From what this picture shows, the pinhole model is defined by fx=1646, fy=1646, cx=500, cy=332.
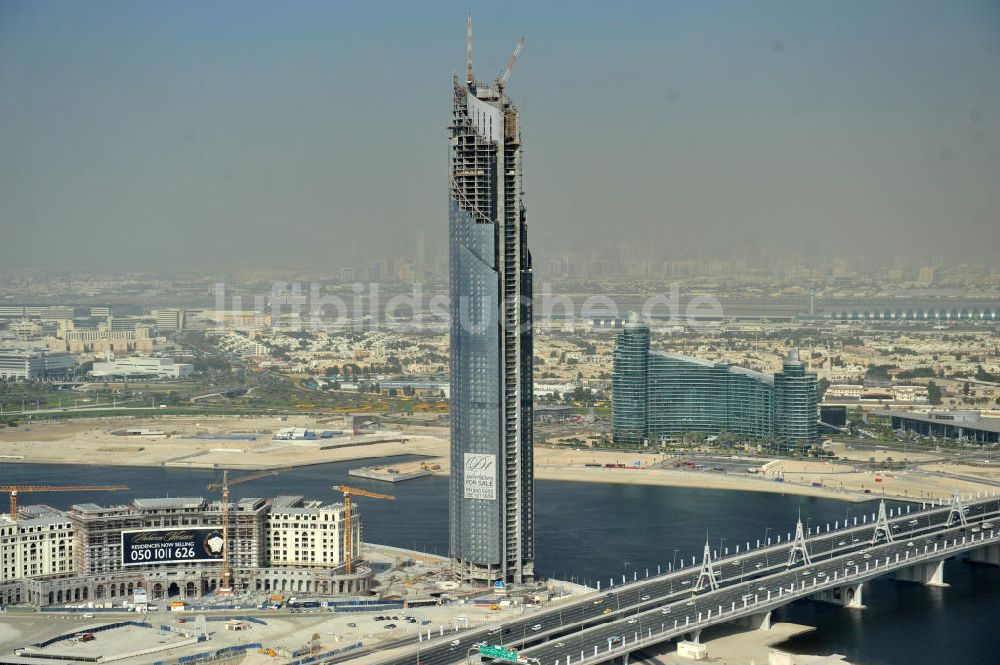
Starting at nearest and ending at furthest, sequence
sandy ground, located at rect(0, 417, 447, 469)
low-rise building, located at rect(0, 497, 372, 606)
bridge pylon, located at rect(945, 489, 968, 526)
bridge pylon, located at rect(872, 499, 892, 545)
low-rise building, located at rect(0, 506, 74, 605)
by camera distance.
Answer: low-rise building, located at rect(0, 506, 74, 605) < low-rise building, located at rect(0, 497, 372, 606) < bridge pylon, located at rect(872, 499, 892, 545) < bridge pylon, located at rect(945, 489, 968, 526) < sandy ground, located at rect(0, 417, 447, 469)

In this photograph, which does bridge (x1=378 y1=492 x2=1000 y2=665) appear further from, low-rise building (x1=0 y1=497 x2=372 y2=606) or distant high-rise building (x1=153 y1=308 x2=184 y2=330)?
distant high-rise building (x1=153 y1=308 x2=184 y2=330)

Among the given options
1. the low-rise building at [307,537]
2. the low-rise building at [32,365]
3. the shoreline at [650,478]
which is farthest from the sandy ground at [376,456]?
the low-rise building at [32,365]

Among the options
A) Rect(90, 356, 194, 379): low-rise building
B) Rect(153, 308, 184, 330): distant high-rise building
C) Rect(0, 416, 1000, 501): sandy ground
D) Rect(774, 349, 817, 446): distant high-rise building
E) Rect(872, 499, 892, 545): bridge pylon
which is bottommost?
Rect(872, 499, 892, 545): bridge pylon

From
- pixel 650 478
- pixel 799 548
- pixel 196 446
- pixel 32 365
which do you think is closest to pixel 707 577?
pixel 799 548

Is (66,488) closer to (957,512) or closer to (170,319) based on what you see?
(957,512)

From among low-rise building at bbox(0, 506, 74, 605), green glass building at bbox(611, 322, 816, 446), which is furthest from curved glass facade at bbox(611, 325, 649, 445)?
low-rise building at bbox(0, 506, 74, 605)

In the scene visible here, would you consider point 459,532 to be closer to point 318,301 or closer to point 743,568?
point 743,568

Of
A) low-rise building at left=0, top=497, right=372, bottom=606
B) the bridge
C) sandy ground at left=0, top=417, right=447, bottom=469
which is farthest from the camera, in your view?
sandy ground at left=0, top=417, right=447, bottom=469

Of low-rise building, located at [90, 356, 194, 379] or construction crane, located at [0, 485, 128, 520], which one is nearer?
construction crane, located at [0, 485, 128, 520]
